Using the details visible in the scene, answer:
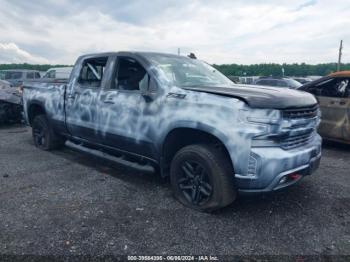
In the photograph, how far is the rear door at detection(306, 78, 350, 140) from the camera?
6.36 metres

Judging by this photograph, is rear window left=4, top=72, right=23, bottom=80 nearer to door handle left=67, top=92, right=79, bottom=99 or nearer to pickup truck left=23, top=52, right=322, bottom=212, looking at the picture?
pickup truck left=23, top=52, right=322, bottom=212

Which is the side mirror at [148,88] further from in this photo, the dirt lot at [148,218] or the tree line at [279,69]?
the tree line at [279,69]

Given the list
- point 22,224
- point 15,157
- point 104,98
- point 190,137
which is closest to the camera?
A: point 22,224

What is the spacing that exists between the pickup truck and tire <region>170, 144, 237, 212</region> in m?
0.01

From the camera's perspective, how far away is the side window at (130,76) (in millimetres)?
4266

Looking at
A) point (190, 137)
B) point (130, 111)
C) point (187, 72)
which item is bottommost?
point (190, 137)

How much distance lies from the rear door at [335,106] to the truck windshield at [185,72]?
2.93m

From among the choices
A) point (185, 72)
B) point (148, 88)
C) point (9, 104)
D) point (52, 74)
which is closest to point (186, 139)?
point (148, 88)

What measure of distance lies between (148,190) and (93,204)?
0.81 m

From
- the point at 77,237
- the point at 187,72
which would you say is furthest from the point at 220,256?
the point at 187,72

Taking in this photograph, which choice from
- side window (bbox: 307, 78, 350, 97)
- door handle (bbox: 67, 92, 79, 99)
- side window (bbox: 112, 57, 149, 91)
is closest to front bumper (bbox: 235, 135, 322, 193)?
side window (bbox: 112, 57, 149, 91)

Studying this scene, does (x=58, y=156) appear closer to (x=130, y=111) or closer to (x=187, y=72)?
(x=130, y=111)

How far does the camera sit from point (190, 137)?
3926mm

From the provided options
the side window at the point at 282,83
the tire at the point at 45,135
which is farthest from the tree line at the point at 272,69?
the tire at the point at 45,135
